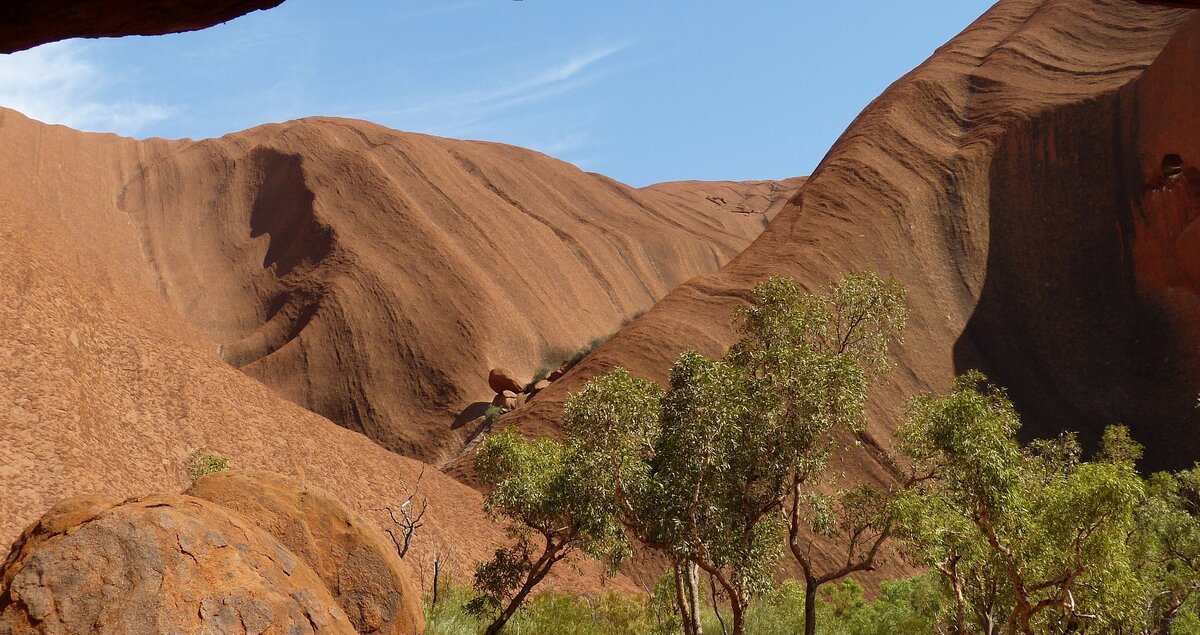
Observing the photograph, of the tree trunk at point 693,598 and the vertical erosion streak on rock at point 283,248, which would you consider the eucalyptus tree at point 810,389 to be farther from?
the vertical erosion streak on rock at point 283,248

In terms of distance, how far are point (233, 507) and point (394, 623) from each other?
79.1 inches

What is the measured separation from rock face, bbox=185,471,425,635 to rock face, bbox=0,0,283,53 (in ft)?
28.3

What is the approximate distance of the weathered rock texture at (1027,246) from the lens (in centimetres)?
3991

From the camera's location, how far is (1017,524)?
44.5ft

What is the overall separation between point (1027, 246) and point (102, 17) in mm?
48325

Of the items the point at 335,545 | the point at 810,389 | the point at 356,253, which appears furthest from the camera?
the point at 356,253

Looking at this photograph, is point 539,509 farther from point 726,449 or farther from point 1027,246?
point 1027,246

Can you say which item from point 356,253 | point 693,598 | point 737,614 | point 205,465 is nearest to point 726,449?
point 737,614

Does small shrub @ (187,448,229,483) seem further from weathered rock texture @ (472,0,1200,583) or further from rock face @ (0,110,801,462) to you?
rock face @ (0,110,801,462)

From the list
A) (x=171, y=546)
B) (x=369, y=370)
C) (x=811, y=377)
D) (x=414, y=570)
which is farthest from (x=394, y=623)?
(x=369, y=370)

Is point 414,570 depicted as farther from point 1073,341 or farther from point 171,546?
point 1073,341

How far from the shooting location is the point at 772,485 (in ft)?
47.0

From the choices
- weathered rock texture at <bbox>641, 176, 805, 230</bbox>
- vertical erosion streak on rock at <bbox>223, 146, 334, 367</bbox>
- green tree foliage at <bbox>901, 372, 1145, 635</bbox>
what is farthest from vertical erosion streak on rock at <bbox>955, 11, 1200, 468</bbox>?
weathered rock texture at <bbox>641, 176, 805, 230</bbox>

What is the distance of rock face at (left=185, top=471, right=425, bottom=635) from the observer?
34.8 ft
